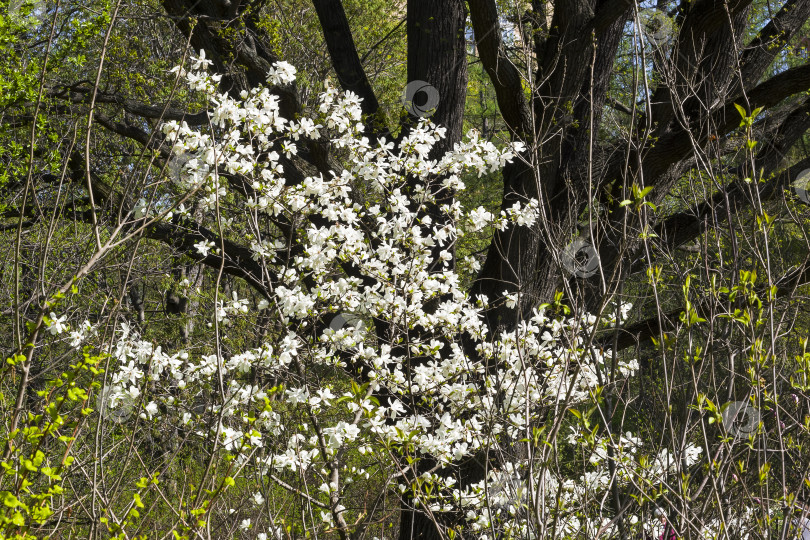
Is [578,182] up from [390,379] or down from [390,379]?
up

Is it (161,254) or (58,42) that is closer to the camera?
(58,42)

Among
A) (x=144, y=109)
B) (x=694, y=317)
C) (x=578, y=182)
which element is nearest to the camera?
(x=694, y=317)

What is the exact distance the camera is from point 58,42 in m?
7.05

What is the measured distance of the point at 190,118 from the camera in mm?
5984

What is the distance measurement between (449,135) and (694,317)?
3465 millimetres

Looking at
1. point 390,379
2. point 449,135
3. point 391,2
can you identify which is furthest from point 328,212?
point 391,2

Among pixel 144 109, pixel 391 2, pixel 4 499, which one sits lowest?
pixel 4 499

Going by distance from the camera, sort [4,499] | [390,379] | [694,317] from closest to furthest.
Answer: [4,499] < [694,317] < [390,379]

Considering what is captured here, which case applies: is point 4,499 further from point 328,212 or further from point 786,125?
point 786,125

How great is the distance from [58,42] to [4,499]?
21.5 ft

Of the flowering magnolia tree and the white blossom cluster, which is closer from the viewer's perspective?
the flowering magnolia tree

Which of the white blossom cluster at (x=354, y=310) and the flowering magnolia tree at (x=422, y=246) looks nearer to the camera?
the flowering magnolia tree at (x=422, y=246)

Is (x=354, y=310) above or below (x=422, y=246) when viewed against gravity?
below

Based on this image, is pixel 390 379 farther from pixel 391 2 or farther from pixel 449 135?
pixel 391 2
